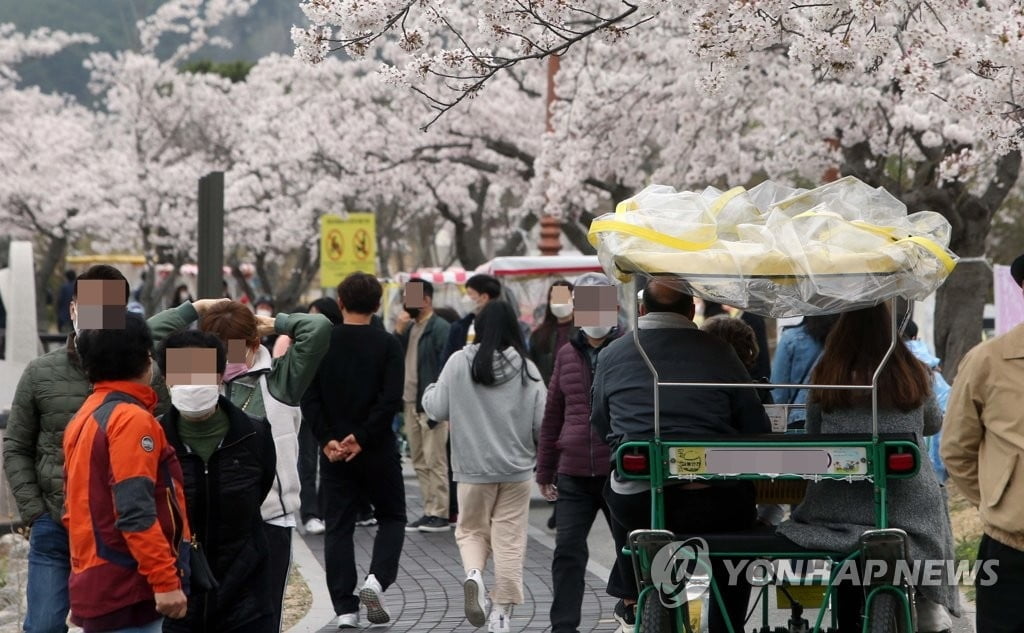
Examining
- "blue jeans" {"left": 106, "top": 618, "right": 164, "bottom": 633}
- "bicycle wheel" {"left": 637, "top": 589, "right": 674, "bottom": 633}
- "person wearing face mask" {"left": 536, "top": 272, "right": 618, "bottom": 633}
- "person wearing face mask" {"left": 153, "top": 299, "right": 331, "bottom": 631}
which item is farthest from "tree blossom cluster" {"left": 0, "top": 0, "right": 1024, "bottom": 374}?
"blue jeans" {"left": 106, "top": 618, "right": 164, "bottom": 633}

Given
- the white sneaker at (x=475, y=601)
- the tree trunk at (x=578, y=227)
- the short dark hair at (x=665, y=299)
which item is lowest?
the white sneaker at (x=475, y=601)

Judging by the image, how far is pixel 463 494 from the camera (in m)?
8.42

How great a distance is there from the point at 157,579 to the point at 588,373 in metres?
3.54

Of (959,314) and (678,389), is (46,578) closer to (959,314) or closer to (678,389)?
(678,389)

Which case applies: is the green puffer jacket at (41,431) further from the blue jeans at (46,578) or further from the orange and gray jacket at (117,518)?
the orange and gray jacket at (117,518)

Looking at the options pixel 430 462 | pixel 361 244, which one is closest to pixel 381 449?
pixel 430 462

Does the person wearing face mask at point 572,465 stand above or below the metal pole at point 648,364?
below

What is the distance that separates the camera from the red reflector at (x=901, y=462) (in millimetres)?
5535

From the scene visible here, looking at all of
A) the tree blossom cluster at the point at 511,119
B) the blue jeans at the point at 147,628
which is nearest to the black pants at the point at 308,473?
the tree blossom cluster at the point at 511,119

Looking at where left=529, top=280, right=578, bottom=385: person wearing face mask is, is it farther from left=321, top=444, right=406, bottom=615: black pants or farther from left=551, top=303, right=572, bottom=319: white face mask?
left=321, top=444, right=406, bottom=615: black pants

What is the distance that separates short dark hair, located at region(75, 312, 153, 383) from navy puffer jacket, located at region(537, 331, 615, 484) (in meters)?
3.09

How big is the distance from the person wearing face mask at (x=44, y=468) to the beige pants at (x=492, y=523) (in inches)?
106

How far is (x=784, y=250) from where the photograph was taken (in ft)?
18.5

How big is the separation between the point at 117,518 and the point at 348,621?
3.75 m
